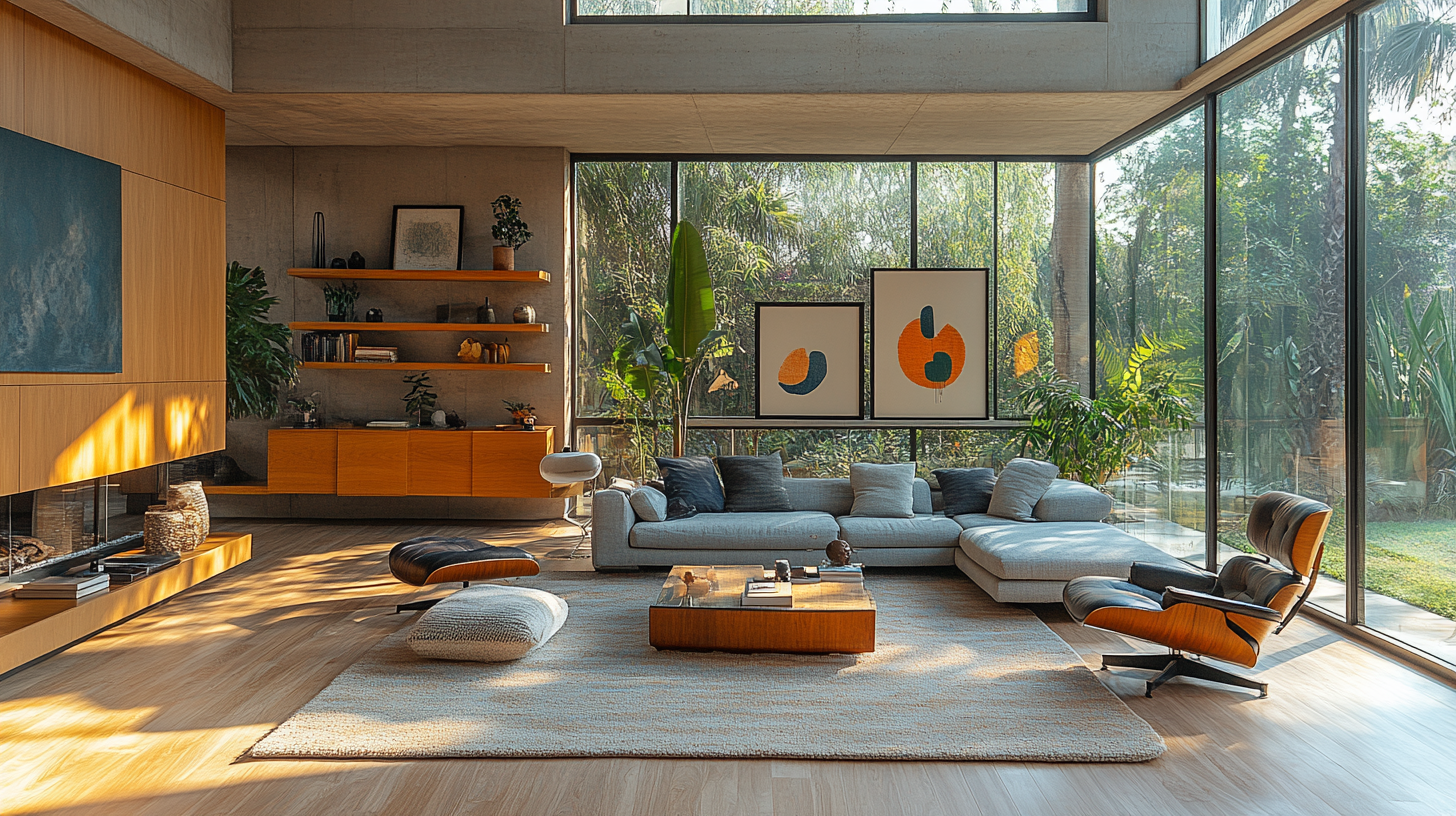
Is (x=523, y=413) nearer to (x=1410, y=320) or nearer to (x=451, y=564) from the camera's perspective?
(x=451, y=564)

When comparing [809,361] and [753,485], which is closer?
[753,485]

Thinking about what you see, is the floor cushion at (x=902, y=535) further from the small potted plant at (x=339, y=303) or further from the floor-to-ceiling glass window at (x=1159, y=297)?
the small potted plant at (x=339, y=303)

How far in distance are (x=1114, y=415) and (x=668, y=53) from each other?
13.7 feet

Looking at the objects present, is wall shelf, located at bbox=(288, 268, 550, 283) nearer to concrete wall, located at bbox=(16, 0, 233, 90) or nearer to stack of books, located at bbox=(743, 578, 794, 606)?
concrete wall, located at bbox=(16, 0, 233, 90)

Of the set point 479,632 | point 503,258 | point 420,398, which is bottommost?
point 479,632

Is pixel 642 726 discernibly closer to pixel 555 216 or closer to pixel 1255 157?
pixel 1255 157

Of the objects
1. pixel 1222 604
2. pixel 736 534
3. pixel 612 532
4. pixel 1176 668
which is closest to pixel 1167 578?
pixel 1176 668

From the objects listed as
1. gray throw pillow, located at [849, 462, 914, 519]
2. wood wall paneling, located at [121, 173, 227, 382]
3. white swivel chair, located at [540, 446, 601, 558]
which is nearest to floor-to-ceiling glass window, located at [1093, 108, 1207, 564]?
gray throw pillow, located at [849, 462, 914, 519]

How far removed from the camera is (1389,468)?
4371mm

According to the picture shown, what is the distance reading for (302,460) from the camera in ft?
24.8

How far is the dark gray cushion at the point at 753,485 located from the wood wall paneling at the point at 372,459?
9.13 feet

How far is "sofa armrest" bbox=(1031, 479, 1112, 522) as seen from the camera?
602cm

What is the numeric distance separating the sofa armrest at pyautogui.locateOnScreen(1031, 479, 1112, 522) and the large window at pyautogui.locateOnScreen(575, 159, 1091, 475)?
2.01 m

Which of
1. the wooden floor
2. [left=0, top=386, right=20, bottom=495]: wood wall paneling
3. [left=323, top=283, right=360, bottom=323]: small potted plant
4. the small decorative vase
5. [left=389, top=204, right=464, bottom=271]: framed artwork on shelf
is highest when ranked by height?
[left=389, top=204, right=464, bottom=271]: framed artwork on shelf
